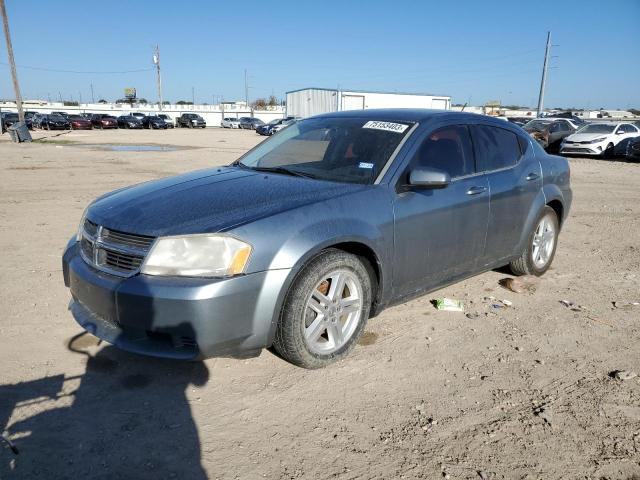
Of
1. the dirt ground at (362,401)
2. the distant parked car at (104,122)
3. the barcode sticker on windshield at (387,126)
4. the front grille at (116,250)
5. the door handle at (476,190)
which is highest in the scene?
the barcode sticker on windshield at (387,126)

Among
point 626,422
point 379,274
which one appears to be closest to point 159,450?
point 379,274

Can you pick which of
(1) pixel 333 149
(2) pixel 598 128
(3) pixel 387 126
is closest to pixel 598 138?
(2) pixel 598 128

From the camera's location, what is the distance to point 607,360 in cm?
351

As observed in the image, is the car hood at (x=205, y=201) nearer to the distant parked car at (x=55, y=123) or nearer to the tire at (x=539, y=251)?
the tire at (x=539, y=251)

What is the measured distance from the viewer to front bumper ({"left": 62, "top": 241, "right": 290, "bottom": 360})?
8.81ft

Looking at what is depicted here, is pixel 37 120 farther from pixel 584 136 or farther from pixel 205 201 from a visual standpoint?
pixel 205 201

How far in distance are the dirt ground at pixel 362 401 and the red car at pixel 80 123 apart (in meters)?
46.3

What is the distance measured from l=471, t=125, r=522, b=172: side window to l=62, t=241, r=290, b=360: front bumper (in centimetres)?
Result: 232

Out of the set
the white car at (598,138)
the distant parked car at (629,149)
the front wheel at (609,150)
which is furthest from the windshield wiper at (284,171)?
the front wheel at (609,150)

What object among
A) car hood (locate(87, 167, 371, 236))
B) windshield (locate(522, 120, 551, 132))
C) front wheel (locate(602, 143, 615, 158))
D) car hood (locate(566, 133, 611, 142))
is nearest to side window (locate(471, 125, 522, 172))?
car hood (locate(87, 167, 371, 236))

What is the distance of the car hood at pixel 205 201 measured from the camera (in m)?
2.92

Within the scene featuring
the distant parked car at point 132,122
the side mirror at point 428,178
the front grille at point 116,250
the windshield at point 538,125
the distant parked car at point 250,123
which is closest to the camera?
the front grille at point 116,250

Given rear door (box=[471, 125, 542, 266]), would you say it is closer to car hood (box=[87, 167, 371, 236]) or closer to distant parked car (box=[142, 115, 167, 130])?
car hood (box=[87, 167, 371, 236])

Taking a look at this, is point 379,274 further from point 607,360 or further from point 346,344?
point 607,360
